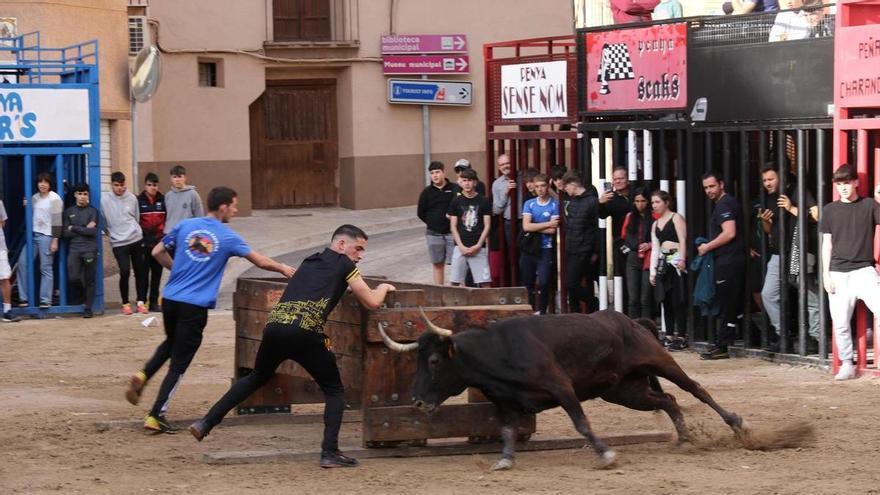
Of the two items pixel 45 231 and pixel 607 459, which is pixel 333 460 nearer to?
pixel 607 459

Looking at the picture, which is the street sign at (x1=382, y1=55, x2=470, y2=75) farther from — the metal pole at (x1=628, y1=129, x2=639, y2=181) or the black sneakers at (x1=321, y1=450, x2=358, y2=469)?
the black sneakers at (x1=321, y1=450, x2=358, y2=469)

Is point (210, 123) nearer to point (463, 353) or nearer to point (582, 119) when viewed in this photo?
point (582, 119)

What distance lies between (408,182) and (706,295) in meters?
16.6

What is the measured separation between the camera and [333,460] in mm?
9812

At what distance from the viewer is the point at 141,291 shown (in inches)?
761

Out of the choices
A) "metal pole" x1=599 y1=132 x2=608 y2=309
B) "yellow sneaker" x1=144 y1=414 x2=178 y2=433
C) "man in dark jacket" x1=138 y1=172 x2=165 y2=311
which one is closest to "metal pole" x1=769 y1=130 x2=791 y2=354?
"metal pole" x1=599 y1=132 x2=608 y2=309

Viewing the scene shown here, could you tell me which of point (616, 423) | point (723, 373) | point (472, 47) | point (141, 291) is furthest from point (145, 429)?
point (472, 47)

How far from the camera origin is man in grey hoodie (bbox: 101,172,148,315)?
62.2ft

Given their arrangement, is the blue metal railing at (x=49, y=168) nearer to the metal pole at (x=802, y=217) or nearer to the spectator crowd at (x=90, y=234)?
the spectator crowd at (x=90, y=234)

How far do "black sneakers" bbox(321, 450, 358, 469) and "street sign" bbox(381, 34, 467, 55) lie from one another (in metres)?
21.2

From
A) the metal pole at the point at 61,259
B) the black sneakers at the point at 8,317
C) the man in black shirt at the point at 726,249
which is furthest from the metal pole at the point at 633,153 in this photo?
the black sneakers at the point at 8,317

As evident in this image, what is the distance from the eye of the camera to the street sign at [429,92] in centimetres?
3061

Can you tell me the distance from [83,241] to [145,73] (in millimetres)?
5782

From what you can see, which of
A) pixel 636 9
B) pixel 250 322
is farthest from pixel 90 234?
pixel 250 322
